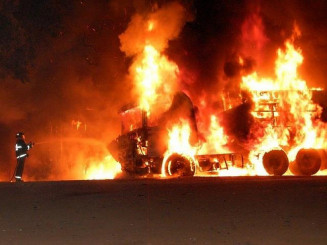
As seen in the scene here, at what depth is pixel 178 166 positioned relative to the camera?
47.0 ft

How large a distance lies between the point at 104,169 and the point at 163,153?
5.48m

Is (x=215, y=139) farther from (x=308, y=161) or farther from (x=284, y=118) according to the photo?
(x=308, y=161)

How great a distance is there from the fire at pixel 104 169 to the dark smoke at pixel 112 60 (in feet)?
6.04

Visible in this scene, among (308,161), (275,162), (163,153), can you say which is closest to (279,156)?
(275,162)

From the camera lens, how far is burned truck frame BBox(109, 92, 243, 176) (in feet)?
47.1

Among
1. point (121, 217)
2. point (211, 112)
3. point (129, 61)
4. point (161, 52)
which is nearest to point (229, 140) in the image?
point (211, 112)

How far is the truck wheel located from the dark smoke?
11.3ft

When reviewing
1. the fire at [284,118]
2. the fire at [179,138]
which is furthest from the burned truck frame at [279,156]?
the fire at [179,138]

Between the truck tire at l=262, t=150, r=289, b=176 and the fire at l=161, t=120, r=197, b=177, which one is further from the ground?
the fire at l=161, t=120, r=197, b=177

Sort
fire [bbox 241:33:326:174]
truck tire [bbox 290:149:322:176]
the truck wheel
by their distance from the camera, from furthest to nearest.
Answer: fire [bbox 241:33:326:174] → truck tire [bbox 290:149:322:176] → the truck wheel

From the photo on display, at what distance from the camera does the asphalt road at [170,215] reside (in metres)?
5.11

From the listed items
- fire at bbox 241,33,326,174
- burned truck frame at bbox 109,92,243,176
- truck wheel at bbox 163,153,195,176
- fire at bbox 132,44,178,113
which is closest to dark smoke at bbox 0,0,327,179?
fire at bbox 132,44,178,113

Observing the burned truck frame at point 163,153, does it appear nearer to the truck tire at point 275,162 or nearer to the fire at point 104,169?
the truck tire at point 275,162

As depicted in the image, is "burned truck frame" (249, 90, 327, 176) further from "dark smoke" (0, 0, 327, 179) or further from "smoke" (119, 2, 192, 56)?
"smoke" (119, 2, 192, 56)
